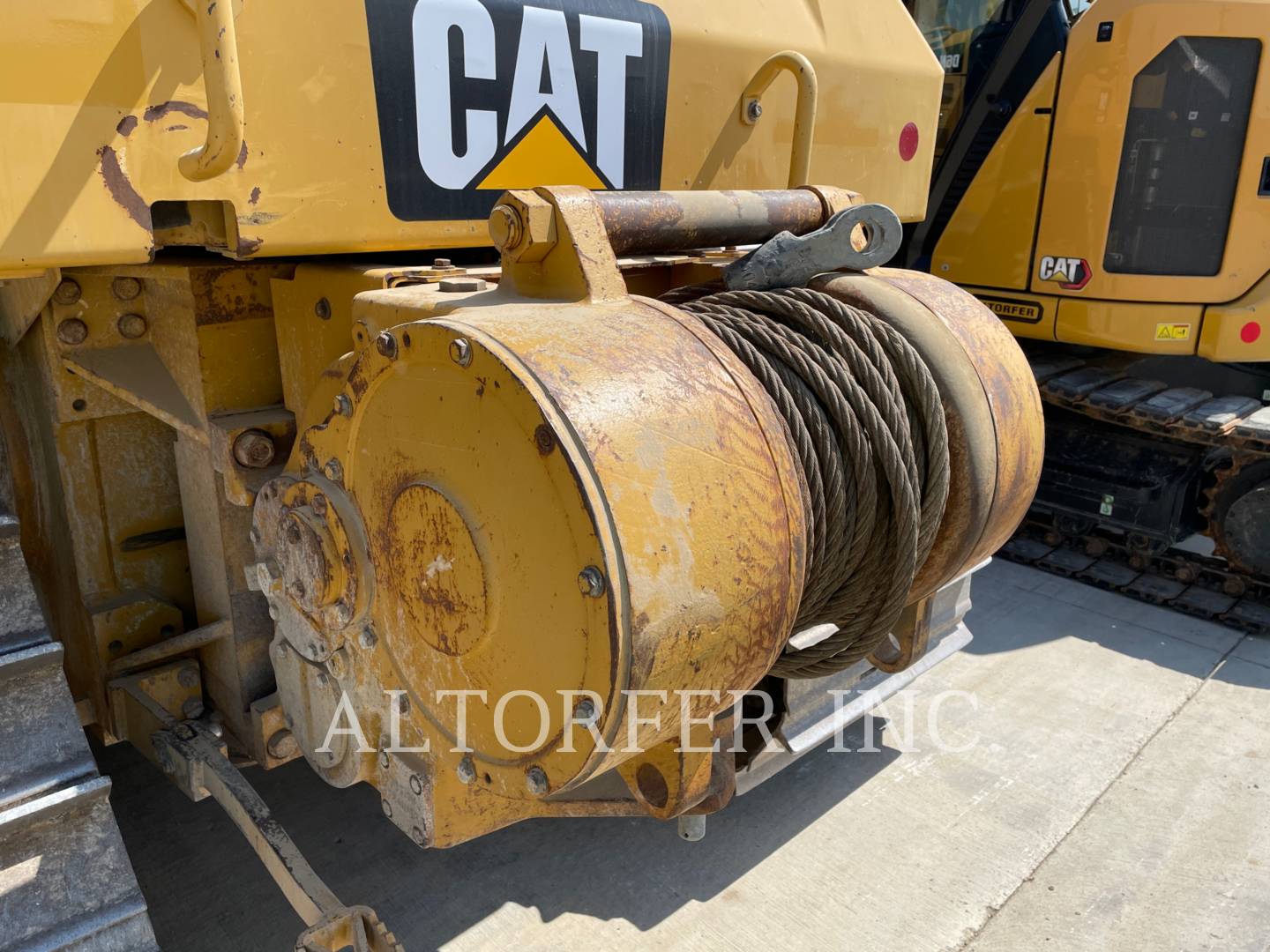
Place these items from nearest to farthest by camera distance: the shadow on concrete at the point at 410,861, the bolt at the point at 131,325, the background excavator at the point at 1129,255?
the bolt at the point at 131,325
the shadow on concrete at the point at 410,861
the background excavator at the point at 1129,255

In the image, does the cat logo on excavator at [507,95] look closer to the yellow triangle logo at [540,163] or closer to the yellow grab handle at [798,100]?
the yellow triangle logo at [540,163]

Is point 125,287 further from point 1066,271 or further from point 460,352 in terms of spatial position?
point 1066,271

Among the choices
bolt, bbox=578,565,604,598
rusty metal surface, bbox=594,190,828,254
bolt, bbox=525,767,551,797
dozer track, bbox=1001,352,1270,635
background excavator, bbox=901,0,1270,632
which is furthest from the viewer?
dozer track, bbox=1001,352,1270,635

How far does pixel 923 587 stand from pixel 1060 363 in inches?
121

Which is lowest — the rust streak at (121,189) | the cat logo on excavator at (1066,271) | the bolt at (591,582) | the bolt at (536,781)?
the bolt at (536,781)

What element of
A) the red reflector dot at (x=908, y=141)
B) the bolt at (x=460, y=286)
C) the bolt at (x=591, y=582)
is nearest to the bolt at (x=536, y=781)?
the bolt at (x=591, y=582)

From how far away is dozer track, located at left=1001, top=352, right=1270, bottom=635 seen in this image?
4098mm

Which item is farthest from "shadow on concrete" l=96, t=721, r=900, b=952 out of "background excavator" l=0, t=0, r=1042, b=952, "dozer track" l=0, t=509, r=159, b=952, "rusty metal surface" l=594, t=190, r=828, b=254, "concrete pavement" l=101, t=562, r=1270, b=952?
"rusty metal surface" l=594, t=190, r=828, b=254

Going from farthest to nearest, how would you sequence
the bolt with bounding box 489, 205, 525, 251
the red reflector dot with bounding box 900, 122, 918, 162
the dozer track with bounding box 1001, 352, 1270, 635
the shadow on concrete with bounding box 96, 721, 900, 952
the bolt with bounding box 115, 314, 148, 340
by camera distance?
the dozer track with bounding box 1001, 352, 1270, 635 < the red reflector dot with bounding box 900, 122, 918, 162 < the shadow on concrete with bounding box 96, 721, 900, 952 < the bolt with bounding box 115, 314, 148, 340 < the bolt with bounding box 489, 205, 525, 251

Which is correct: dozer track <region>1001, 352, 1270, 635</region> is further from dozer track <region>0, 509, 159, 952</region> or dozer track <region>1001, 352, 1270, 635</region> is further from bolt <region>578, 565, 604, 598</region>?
dozer track <region>0, 509, 159, 952</region>

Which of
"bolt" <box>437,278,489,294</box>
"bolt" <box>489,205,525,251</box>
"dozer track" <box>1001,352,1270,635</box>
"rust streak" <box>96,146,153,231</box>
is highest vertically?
"rust streak" <box>96,146,153,231</box>

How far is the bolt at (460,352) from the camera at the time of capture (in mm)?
1343

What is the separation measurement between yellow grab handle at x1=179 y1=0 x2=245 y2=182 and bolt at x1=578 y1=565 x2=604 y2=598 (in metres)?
0.74

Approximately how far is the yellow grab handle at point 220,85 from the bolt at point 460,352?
1.28 feet
